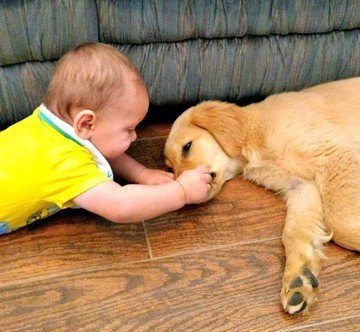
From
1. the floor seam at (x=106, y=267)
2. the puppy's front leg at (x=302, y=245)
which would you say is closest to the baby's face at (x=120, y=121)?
the floor seam at (x=106, y=267)

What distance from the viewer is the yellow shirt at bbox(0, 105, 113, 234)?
1399mm

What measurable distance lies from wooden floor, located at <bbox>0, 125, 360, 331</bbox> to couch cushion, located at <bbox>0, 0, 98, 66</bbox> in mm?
583

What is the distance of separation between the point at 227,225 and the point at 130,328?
49 centimetres

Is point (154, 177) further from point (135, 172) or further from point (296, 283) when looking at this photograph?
point (296, 283)

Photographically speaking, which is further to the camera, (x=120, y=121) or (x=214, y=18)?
(x=214, y=18)

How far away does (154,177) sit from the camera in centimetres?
174

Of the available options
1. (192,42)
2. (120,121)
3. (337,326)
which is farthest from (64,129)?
(337,326)

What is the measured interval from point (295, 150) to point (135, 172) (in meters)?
0.57

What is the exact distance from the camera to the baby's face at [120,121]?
1.42 metres

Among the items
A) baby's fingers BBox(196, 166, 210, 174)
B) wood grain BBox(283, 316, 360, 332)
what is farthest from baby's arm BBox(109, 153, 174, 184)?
wood grain BBox(283, 316, 360, 332)

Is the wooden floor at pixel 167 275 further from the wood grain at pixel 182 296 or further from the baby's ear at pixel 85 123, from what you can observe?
the baby's ear at pixel 85 123

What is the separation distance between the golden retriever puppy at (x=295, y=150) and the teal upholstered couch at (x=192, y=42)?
17 cm

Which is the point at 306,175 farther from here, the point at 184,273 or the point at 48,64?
the point at 48,64

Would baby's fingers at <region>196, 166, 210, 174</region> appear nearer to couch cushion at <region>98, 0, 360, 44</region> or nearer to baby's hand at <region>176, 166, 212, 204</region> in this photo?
baby's hand at <region>176, 166, 212, 204</region>
